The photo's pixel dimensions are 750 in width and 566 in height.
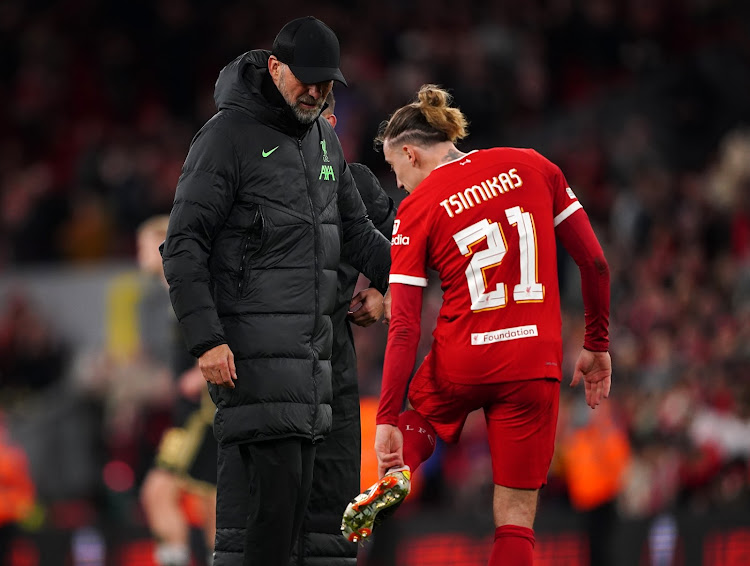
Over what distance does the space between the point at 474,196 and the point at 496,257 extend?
0.25 m

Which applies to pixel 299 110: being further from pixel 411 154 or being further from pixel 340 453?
pixel 340 453

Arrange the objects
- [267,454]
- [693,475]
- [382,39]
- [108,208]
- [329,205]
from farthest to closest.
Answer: [382,39] → [108,208] → [693,475] → [329,205] → [267,454]

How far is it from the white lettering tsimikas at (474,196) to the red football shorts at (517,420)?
27.1 inches

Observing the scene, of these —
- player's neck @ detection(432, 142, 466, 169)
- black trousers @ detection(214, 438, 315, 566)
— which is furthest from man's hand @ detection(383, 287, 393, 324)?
black trousers @ detection(214, 438, 315, 566)

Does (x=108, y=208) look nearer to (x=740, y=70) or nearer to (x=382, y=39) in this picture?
(x=382, y=39)

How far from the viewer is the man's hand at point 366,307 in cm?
638

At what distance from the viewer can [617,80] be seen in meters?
17.0

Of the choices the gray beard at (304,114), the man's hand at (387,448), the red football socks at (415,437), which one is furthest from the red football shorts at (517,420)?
the gray beard at (304,114)

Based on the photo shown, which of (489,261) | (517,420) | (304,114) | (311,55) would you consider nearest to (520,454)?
(517,420)

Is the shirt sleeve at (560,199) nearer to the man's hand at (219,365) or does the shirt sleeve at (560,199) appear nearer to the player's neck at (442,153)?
the player's neck at (442,153)

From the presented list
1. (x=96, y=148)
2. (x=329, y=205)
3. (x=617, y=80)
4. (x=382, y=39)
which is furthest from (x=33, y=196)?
(x=329, y=205)

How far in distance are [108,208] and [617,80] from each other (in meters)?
5.98

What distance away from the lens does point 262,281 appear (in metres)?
5.55

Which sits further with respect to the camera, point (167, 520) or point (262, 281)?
point (167, 520)
